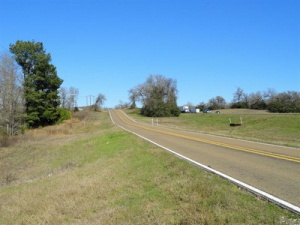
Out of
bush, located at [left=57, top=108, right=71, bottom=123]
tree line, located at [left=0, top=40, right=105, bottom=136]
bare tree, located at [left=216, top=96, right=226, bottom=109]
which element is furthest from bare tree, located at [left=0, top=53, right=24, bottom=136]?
bare tree, located at [left=216, top=96, right=226, bottom=109]

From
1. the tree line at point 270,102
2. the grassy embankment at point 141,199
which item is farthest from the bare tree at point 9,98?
the tree line at point 270,102

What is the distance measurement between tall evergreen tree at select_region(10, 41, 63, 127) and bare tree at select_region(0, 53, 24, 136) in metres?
4.36

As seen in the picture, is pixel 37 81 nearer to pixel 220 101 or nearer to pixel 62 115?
pixel 62 115

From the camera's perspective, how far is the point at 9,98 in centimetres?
3912

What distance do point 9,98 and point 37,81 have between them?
9.67 meters

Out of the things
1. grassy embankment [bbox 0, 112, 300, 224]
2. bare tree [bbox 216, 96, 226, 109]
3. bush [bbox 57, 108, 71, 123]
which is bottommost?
grassy embankment [bbox 0, 112, 300, 224]

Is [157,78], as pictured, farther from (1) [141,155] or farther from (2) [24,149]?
(1) [141,155]

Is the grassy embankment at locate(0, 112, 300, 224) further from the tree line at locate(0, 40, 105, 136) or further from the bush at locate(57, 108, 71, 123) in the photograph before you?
the bush at locate(57, 108, 71, 123)

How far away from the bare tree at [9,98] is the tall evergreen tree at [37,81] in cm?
436

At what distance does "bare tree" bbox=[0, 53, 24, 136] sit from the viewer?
38344 mm

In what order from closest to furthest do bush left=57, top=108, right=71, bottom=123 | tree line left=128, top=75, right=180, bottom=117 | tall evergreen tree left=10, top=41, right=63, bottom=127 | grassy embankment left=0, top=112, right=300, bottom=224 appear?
grassy embankment left=0, top=112, right=300, bottom=224, tall evergreen tree left=10, top=41, right=63, bottom=127, bush left=57, top=108, right=71, bottom=123, tree line left=128, top=75, right=180, bottom=117

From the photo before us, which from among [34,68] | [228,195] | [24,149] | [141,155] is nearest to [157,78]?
[34,68]

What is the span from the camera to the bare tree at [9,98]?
38.3 meters

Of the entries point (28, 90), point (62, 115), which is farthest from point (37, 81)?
point (62, 115)
